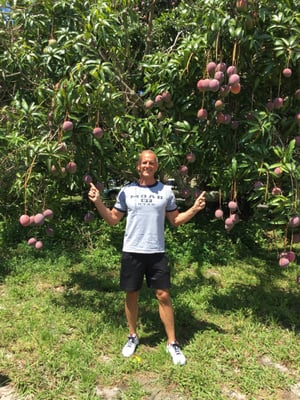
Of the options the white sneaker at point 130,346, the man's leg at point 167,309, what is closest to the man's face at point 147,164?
the man's leg at point 167,309

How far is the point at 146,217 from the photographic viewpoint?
8.29 ft

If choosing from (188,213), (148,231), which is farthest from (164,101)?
(148,231)

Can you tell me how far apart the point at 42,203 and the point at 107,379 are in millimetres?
1409

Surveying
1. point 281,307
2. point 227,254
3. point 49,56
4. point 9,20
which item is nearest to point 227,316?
point 281,307

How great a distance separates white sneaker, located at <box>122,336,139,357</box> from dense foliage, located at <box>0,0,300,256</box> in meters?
1.16

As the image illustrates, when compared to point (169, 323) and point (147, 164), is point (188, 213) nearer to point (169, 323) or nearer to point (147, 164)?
point (147, 164)

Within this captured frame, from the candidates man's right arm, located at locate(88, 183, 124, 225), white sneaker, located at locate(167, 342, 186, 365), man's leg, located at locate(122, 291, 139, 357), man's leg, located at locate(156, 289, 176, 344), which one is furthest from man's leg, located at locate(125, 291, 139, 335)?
man's right arm, located at locate(88, 183, 124, 225)

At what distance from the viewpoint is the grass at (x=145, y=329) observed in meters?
2.38

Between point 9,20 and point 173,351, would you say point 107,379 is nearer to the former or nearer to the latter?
point 173,351

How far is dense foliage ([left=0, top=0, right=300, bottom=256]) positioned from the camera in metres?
2.58

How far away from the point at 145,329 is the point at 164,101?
1.75 metres

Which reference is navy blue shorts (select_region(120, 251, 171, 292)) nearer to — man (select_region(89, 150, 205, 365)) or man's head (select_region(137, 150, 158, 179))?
man (select_region(89, 150, 205, 365))

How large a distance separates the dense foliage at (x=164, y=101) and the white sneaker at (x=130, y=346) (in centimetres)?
116

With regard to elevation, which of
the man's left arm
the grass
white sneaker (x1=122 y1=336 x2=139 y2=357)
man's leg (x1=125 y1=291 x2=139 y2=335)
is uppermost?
the man's left arm
